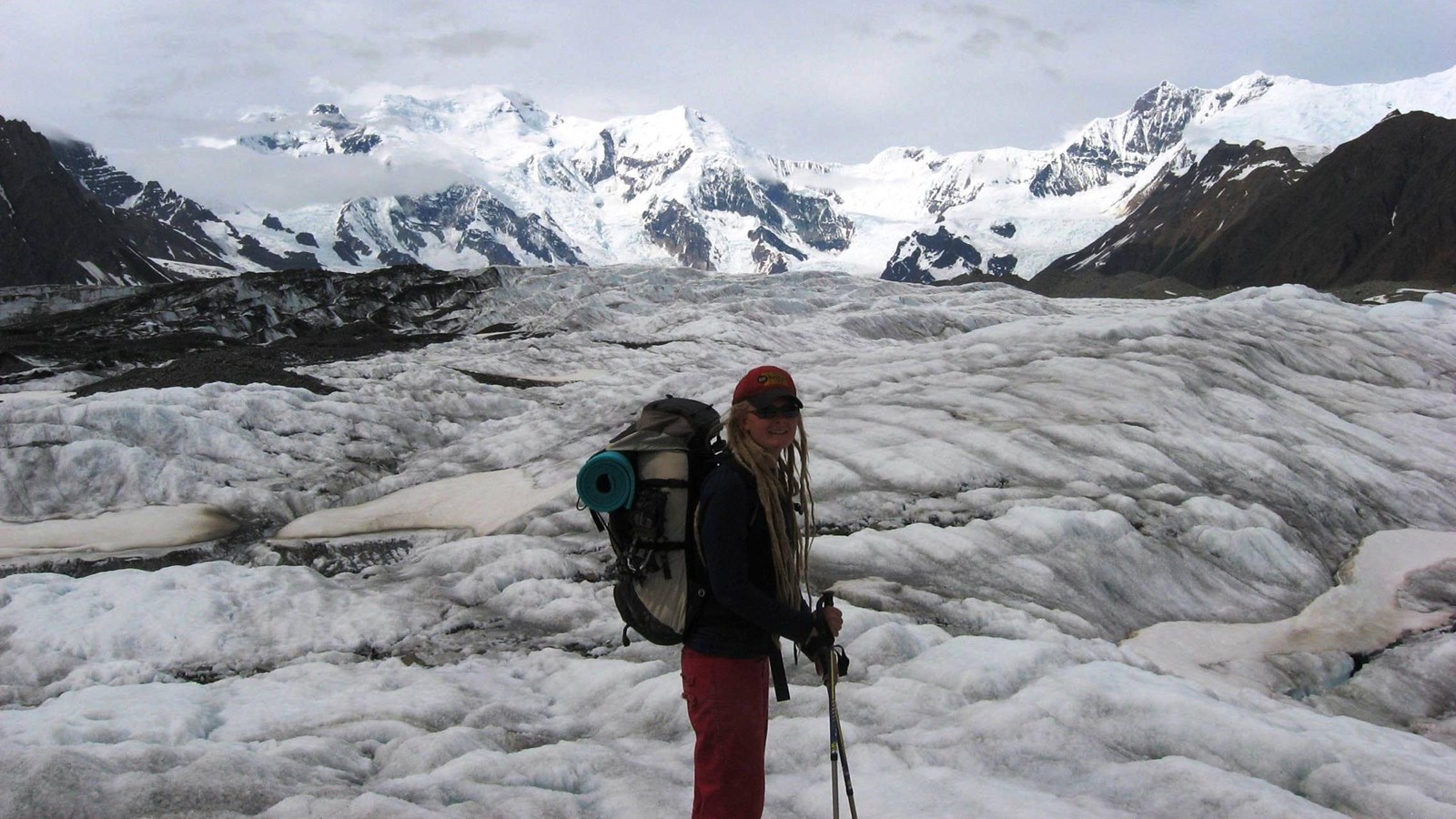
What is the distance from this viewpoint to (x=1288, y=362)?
24.6m

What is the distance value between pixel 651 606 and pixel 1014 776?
12.9 feet

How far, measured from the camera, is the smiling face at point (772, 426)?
4.37 metres

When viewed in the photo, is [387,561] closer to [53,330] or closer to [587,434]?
[587,434]

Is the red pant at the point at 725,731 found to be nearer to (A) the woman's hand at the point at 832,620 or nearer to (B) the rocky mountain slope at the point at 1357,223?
(A) the woman's hand at the point at 832,620

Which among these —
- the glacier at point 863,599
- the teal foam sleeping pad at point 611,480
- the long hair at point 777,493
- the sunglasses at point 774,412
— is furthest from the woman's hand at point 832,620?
the glacier at point 863,599

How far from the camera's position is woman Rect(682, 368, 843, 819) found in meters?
4.31

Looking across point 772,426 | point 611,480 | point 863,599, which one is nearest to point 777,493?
point 772,426

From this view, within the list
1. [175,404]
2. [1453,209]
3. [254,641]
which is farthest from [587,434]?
[1453,209]

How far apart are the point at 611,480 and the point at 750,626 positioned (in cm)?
100

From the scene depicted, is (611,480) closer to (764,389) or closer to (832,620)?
(764,389)

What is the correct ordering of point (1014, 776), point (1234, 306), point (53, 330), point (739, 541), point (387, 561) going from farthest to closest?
point (53, 330)
point (1234, 306)
point (387, 561)
point (1014, 776)
point (739, 541)

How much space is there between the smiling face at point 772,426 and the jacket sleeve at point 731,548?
25 cm

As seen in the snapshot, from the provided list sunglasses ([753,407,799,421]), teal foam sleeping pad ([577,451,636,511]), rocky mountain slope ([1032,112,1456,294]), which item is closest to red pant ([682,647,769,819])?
teal foam sleeping pad ([577,451,636,511])

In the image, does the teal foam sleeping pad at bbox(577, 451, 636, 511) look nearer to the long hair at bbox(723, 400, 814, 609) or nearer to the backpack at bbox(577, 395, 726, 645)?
the backpack at bbox(577, 395, 726, 645)
